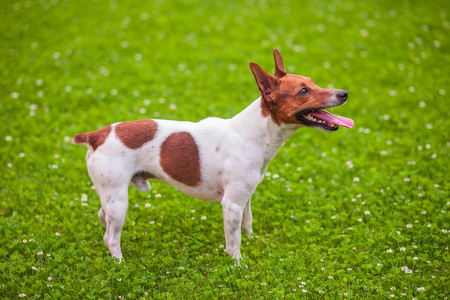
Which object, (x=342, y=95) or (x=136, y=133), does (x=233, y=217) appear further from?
(x=342, y=95)

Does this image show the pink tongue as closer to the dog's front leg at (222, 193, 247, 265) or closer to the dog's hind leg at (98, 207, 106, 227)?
the dog's front leg at (222, 193, 247, 265)

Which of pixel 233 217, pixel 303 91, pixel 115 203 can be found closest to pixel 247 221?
pixel 233 217

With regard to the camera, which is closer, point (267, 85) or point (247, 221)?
point (267, 85)

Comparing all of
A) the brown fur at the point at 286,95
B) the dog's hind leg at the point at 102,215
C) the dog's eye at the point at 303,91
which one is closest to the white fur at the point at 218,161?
the brown fur at the point at 286,95

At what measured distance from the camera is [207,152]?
484cm

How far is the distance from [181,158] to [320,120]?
1586mm

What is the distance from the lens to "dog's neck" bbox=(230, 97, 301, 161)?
185 inches

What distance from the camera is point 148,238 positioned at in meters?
5.65

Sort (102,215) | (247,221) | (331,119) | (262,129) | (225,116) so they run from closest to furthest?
(331,119)
(262,129)
(102,215)
(247,221)
(225,116)

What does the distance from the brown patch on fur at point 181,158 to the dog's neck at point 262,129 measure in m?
0.57

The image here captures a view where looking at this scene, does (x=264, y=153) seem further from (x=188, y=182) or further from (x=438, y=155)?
(x=438, y=155)

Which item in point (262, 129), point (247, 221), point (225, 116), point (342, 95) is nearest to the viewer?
point (342, 95)

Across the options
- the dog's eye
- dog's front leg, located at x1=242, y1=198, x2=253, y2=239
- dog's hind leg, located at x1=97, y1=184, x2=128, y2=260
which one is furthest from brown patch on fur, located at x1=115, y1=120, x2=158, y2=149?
the dog's eye

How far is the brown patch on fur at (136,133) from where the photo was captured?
15.8 feet
